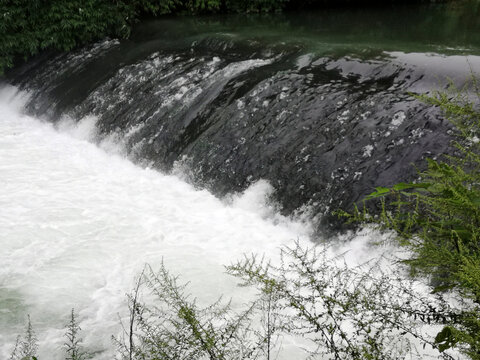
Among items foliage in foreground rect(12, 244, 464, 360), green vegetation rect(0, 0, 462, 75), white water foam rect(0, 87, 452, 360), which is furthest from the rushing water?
green vegetation rect(0, 0, 462, 75)

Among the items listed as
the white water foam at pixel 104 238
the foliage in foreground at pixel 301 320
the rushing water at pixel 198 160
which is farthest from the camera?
the rushing water at pixel 198 160

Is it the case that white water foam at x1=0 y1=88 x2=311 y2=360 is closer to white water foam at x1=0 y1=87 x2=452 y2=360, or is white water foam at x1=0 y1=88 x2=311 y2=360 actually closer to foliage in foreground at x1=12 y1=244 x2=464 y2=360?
white water foam at x1=0 y1=87 x2=452 y2=360

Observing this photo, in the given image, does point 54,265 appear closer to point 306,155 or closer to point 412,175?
point 306,155

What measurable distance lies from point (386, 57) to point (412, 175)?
2250 mm

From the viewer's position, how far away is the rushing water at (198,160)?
3.78 meters

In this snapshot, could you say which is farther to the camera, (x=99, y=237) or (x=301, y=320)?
(x=99, y=237)

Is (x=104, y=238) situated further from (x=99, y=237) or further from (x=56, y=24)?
(x=56, y=24)

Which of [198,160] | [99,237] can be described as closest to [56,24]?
[198,160]

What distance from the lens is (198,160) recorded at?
18.7 feet

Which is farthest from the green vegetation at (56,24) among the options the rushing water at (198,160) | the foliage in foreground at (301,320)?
the foliage in foreground at (301,320)

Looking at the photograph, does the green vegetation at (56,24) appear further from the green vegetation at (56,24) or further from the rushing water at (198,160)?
the rushing water at (198,160)

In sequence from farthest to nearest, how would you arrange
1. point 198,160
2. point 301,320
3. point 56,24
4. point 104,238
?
1. point 56,24
2. point 198,160
3. point 104,238
4. point 301,320

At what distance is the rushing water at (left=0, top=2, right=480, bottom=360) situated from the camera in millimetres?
3783

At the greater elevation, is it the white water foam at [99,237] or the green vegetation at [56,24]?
the green vegetation at [56,24]
